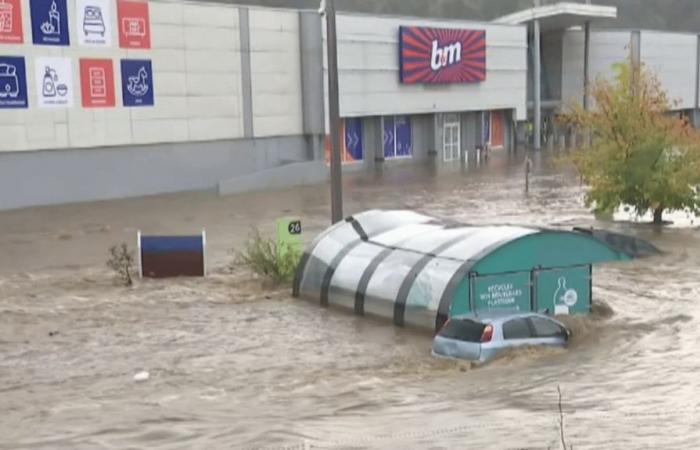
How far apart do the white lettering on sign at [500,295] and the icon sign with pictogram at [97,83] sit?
26906mm

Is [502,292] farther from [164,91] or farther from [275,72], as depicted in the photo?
[275,72]

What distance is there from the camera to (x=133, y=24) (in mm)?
40000

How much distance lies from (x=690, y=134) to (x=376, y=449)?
2402 centimetres

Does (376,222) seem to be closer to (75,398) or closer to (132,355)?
(132,355)

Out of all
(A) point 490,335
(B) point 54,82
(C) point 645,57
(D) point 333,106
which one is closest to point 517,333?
(A) point 490,335

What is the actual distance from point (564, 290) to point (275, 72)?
31.3 m

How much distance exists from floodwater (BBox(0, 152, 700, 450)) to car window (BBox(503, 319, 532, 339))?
35 centimetres

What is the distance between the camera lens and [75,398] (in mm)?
12773

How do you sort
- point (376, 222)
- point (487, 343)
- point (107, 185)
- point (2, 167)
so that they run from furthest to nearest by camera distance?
1. point (107, 185)
2. point (2, 167)
3. point (376, 222)
4. point (487, 343)

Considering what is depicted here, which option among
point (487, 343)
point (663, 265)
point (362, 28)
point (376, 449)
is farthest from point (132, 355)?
point (362, 28)

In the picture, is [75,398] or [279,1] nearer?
[75,398]

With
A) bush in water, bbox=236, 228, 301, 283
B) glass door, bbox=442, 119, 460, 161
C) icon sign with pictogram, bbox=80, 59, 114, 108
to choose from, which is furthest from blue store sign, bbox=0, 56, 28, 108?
glass door, bbox=442, 119, 460, 161

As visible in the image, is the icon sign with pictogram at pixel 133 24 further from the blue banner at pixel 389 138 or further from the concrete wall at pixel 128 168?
the blue banner at pixel 389 138

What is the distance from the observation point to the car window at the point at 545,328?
14742 millimetres
